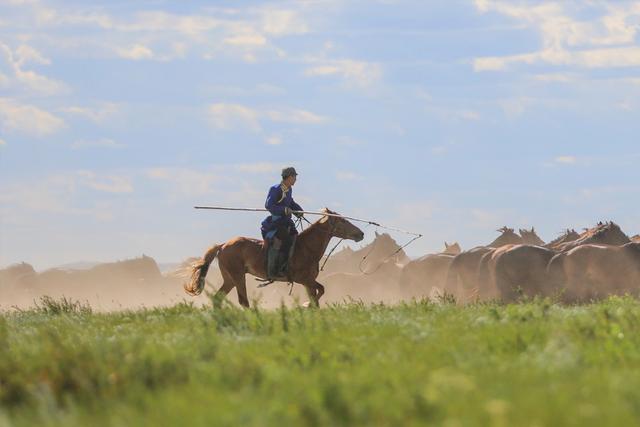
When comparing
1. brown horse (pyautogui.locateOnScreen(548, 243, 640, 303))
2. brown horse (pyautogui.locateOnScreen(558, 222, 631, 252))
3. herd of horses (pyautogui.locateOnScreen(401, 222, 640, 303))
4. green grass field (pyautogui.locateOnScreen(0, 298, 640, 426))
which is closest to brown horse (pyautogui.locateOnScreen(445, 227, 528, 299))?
herd of horses (pyautogui.locateOnScreen(401, 222, 640, 303))

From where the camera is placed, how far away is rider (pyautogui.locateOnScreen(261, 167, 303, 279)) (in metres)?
22.5

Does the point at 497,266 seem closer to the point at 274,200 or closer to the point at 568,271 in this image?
the point at 568,271

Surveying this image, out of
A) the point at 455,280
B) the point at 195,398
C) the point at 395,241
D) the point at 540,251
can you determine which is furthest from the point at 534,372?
the point at 395,241

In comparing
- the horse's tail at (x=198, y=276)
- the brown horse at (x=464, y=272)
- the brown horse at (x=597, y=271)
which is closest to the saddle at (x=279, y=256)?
the horse's tail at (x=198, y=276)

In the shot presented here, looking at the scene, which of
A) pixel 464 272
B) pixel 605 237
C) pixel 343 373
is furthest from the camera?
pixel 464 272

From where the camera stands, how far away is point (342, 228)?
23.5 metres

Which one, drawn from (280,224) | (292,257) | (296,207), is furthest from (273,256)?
(296,207)

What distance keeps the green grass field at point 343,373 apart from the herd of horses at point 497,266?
561cm

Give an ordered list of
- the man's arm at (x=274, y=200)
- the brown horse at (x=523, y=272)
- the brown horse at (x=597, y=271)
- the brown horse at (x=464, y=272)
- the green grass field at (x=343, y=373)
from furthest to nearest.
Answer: the brown horse at (x=464, y=272), the brown horse at (x=523, y=272), the brown horse at (x=597, y=271), the man's arm at (x=274, y=200), the green grass field at (x=343, y=373)

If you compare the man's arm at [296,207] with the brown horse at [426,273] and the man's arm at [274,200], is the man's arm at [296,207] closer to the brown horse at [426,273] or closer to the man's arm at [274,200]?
the man's arm at [274,200]

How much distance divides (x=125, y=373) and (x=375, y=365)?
6.17 ft

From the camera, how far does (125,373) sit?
8.34 meters

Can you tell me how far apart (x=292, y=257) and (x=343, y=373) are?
50.7ft

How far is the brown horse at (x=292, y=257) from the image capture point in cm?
2336
